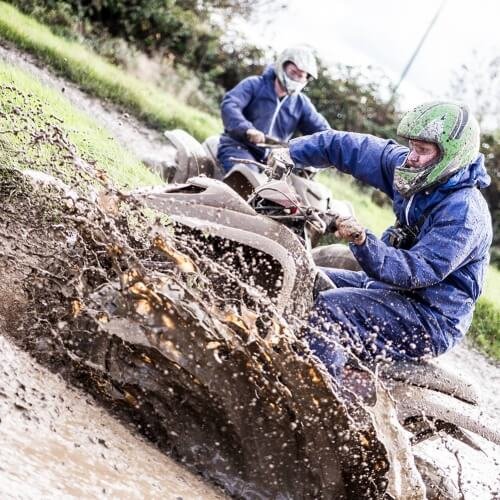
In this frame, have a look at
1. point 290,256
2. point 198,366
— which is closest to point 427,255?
point 290,256

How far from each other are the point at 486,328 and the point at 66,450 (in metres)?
8.37

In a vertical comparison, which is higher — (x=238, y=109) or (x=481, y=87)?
(x=481, y=87)

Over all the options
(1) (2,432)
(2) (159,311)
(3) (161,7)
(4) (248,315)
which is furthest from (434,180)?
(3) (161,7)

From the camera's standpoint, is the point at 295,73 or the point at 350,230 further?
the point at 295,73

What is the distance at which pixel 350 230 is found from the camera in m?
4.34

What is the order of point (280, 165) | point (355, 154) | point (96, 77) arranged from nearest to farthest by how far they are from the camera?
point (280, 165)
point (355, 154)
point (96, 77)

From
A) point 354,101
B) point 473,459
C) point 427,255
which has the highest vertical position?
point 427,255

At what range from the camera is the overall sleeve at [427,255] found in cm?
434

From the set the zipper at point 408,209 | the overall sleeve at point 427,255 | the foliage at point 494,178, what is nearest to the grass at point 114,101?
the zipper at point 408,209

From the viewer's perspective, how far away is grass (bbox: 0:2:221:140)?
14.0 metres

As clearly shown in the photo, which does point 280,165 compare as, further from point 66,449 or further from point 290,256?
point 66,449

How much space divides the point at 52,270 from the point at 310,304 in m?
1.47

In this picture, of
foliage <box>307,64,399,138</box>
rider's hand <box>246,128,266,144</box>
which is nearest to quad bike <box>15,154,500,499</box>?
rider's hand <box>246,128,266,144</box>

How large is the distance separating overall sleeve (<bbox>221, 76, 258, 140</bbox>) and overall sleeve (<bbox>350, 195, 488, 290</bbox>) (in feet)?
14.9
